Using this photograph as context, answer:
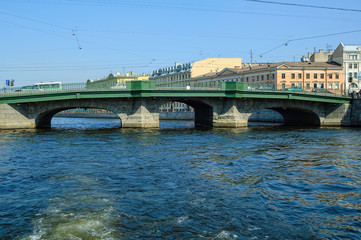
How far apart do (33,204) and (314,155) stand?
51.9ft

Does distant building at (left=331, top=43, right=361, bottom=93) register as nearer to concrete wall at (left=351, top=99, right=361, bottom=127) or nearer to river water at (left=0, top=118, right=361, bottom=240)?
concrete wall at (left=351, top=99, right=361, bottom=127)

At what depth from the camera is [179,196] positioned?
1164 centimetres

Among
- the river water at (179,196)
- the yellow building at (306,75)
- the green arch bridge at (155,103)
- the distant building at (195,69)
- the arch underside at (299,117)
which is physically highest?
the distant building at (195,69)

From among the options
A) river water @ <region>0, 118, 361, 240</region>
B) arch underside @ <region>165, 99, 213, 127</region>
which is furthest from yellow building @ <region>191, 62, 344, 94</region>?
river water @ <region>0, 118, 361, 240</region>

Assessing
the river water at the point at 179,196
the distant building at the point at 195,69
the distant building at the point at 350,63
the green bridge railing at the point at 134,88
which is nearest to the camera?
the river water at the point at 179,196

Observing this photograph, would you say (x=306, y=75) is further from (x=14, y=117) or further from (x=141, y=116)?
(x=14, y=117)

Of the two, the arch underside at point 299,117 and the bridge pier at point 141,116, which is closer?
the bridge pier at point 141,116

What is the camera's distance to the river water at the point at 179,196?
8797 mm

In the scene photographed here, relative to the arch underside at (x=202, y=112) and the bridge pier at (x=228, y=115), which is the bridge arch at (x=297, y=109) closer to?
the bridge pier at (x=228, y=115)

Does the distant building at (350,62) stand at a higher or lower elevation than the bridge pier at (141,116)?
higher

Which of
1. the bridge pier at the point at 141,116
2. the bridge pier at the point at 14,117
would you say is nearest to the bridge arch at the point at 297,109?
the bridge pier at the point at 141,116

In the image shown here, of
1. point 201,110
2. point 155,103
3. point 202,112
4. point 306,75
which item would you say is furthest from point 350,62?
point 155,103

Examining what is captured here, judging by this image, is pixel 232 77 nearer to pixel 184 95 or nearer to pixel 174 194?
pixel 184 95

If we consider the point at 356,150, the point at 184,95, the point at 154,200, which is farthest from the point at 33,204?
the point at 184,95
